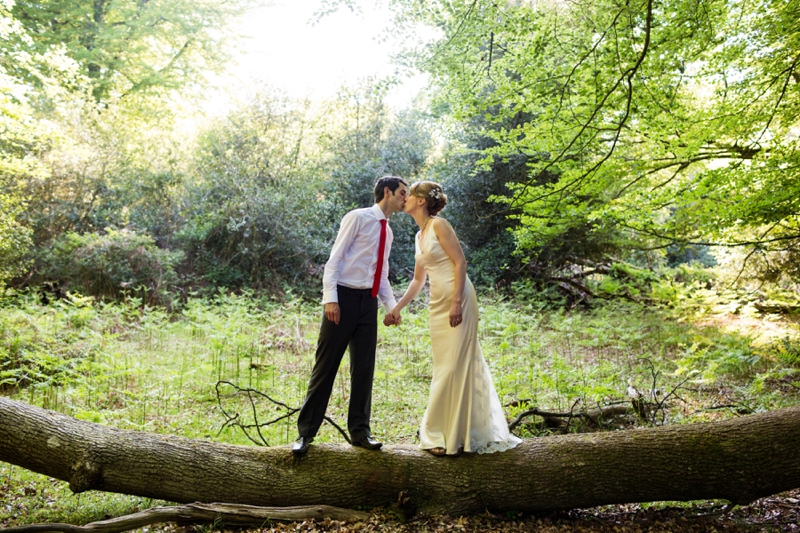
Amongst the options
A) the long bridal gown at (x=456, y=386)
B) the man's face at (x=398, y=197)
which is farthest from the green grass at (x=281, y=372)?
the man's face at (x=398, y=197)

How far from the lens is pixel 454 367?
3.91m

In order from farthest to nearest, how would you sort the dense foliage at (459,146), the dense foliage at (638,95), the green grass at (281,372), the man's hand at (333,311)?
the dense foliage at (459,146) < the dense foliage at (638,95) < the green grass at (281,372) < the man's hand at (333,311)

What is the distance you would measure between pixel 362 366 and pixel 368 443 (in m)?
0.55

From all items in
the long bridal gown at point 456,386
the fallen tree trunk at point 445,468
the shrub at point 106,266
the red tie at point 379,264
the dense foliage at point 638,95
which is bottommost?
the fallen tree trunk at point 445,468

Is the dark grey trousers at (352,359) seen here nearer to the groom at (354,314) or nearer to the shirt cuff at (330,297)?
the groom at (354,314)

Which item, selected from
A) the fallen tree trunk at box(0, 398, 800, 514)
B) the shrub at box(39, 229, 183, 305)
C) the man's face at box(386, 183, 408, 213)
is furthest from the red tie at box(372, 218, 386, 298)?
the shrub at box(39, 229, 183, 305)

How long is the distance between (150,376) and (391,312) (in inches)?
161

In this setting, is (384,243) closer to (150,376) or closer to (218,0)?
(150,376)

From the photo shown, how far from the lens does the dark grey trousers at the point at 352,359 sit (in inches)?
152

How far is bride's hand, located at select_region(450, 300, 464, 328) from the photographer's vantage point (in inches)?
153

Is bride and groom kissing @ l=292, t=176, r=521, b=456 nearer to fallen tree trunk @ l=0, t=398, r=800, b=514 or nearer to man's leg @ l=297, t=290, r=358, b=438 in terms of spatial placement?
man's leg @ l=297, t=290, r=358, b=438

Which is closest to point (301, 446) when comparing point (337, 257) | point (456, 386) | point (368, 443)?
point (368, 443)

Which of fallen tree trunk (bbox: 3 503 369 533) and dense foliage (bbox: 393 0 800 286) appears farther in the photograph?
dense foliage (bbox: 393 0 800 286)

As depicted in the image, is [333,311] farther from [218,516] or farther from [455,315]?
Answer: [218,516]
